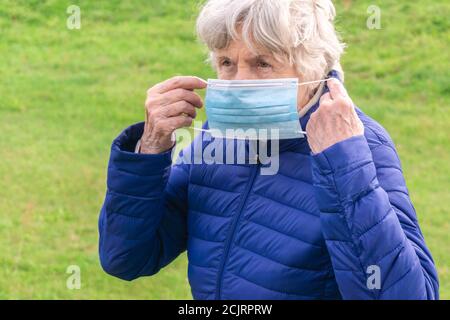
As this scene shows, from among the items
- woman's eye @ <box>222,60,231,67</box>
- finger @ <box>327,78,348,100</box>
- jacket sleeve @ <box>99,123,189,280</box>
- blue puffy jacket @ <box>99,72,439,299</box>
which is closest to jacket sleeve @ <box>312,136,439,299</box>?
blue puffy jacket @ <box>99,72,439,299</box>

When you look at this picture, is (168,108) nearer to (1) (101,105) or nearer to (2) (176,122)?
(2) (176,122)

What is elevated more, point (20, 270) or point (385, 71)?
point (385, 71)

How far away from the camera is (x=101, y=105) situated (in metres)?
9.27

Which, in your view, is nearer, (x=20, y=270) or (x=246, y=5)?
(x=246, y=5)

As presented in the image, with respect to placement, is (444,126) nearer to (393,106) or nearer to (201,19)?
(393,106)

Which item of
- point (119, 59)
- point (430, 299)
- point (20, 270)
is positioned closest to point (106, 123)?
point (119, 59)

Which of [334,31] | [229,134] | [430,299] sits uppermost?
[334,31]

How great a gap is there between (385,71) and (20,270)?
4.77 m

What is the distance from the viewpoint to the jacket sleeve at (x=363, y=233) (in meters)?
2.55

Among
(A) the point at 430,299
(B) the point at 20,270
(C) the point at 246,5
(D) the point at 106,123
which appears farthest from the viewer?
(D) the point at 106,123

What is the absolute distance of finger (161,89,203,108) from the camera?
2975 mm

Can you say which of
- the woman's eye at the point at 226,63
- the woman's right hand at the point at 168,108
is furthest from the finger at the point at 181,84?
the woman's eye at the point at 226,63

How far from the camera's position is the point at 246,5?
279 centimetres

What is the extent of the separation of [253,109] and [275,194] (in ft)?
0.91
